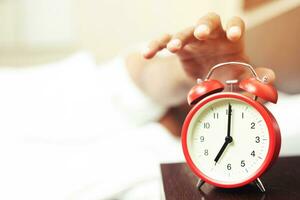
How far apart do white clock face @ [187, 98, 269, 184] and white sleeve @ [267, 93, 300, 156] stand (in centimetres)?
24

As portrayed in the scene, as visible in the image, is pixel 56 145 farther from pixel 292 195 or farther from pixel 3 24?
pixel 3 24

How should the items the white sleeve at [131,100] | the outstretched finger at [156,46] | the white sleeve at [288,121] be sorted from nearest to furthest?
the outstretched finger at [156,46], the white sleeve at [288,121], the white sleeve at [131,100]

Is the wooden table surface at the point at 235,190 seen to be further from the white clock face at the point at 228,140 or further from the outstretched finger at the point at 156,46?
the outstretched finger at the point at 156,46

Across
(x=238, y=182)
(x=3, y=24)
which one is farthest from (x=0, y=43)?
(x=238, y=182)

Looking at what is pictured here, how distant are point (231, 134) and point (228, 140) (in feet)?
0.03

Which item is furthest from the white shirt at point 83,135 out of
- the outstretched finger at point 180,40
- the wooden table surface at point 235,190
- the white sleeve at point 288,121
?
the outstretched finger at point 180,40

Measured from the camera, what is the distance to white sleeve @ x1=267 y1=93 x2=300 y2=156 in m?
0.82

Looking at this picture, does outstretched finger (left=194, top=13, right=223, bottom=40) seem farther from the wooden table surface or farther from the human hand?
the wooden table surface

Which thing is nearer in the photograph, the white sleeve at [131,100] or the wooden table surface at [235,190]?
the wooden table surface at [235,190]

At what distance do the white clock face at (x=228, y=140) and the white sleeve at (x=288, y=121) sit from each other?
244 mm

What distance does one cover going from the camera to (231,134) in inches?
23.2

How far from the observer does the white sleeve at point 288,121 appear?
0.82 metres

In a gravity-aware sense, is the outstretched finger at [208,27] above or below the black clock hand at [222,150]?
above

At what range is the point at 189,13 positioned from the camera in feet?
4.67
